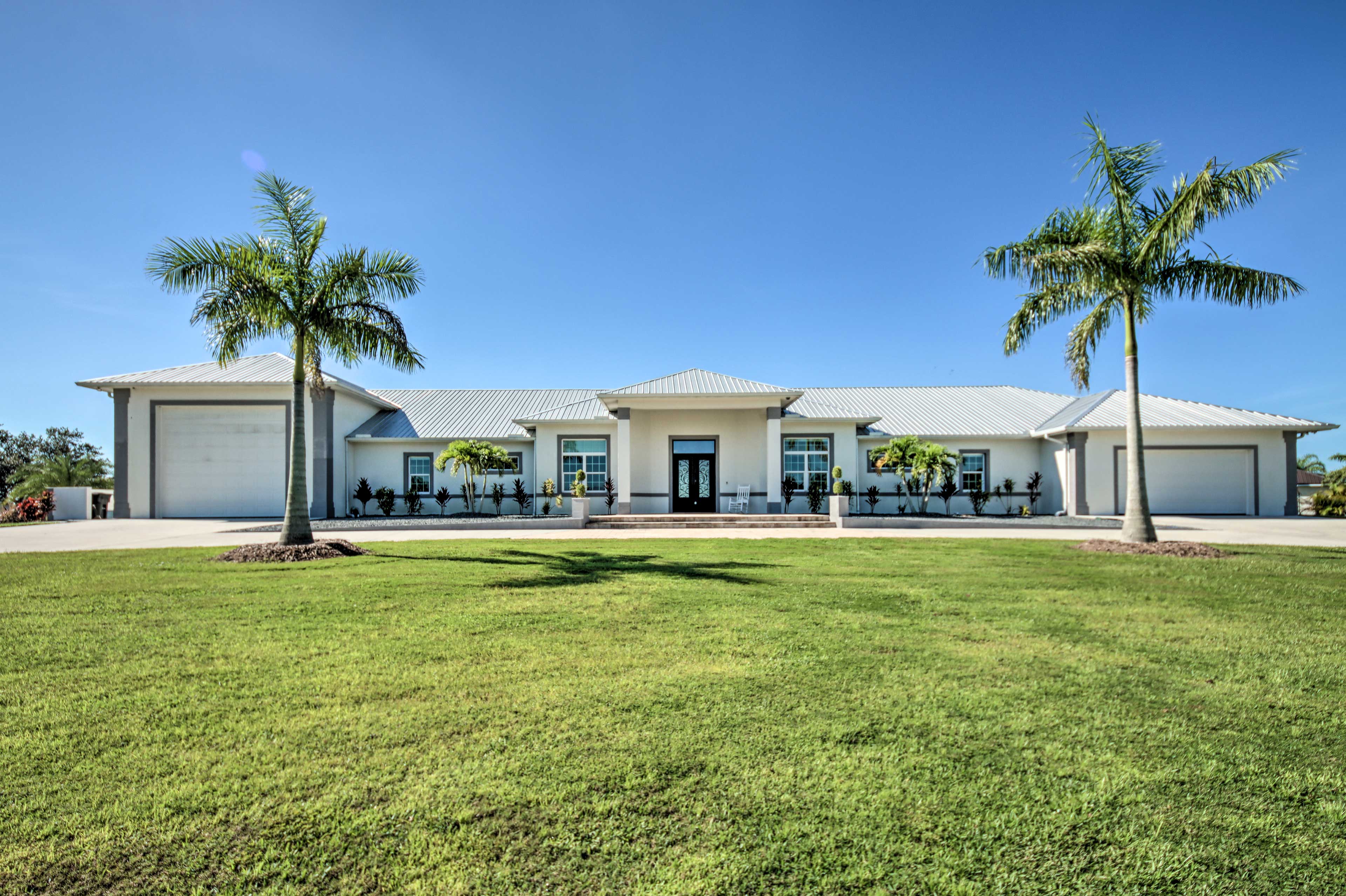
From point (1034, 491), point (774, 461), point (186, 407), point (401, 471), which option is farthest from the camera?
point (401, 471)

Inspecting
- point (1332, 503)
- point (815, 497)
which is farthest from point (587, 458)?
point (1332, 503)

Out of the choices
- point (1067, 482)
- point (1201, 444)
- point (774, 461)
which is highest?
point (1201, 444)

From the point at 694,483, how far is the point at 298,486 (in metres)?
13.6

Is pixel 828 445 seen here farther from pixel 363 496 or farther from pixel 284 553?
pixel 284 553

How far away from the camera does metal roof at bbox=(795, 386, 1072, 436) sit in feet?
82.5

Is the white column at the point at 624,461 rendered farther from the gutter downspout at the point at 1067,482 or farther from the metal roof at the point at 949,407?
the gutter downspout at the point at 1067,482

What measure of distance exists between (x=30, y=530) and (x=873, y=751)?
80.4 ft

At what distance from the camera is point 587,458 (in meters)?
24.2

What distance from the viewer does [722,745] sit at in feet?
10.6

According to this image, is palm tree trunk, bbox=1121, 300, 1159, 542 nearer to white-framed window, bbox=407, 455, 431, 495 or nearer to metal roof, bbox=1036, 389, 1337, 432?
metal roof, bbox=1036, 389, 1337, 432

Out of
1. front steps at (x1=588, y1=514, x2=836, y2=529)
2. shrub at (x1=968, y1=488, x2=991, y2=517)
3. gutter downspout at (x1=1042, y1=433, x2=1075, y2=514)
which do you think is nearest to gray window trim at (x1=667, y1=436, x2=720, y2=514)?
front steps at (x1=588, y1=514, x2=836, y2=529)

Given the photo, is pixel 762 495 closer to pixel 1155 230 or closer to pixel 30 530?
pixel 1155 230

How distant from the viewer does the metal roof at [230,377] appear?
21484 mm

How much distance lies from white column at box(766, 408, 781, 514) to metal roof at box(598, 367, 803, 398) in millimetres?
857
